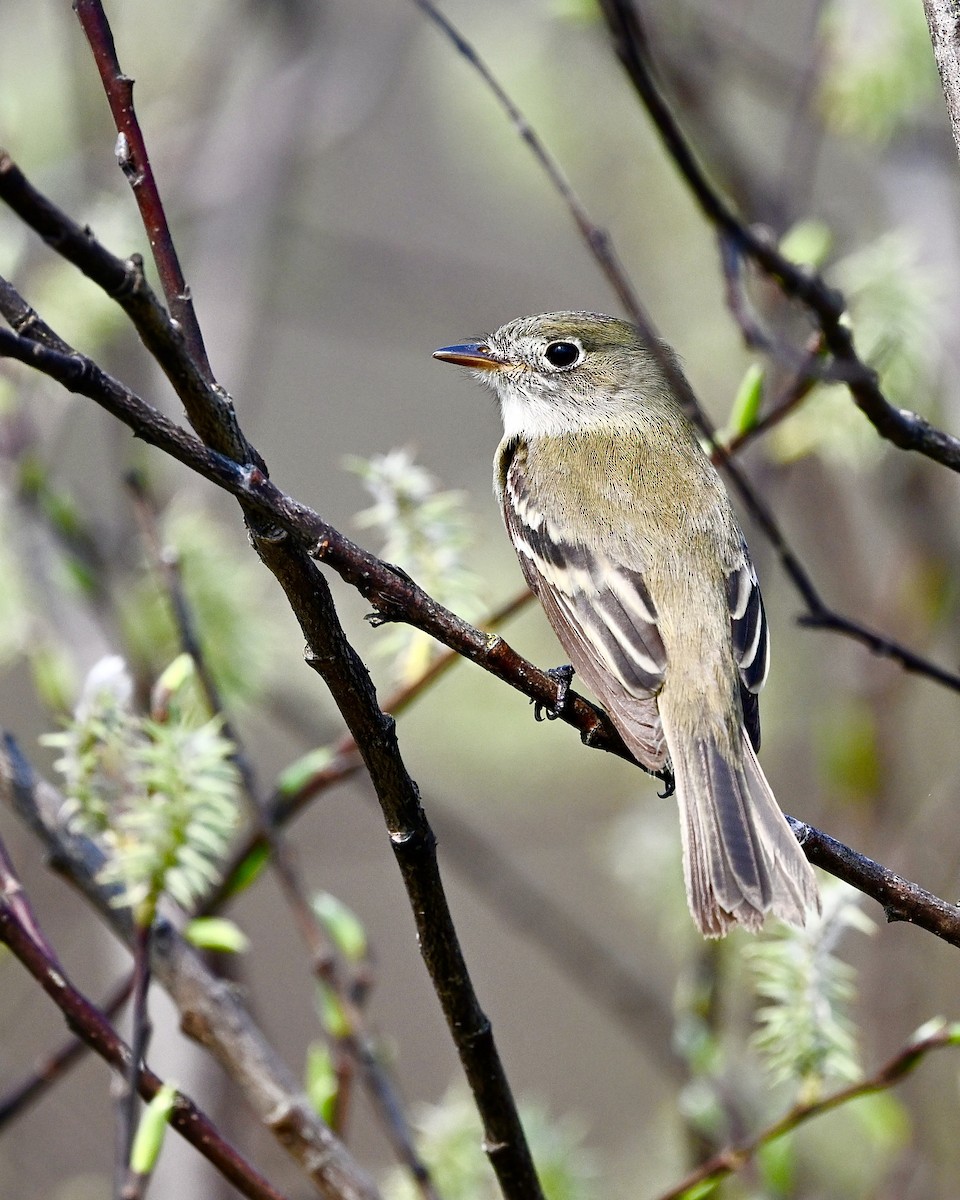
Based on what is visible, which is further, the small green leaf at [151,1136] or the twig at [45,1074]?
the twig at [45,1074]

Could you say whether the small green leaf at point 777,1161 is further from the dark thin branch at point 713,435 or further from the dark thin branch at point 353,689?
the dark thin branch at point 713,435

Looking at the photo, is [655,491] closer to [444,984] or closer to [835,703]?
[444,984]

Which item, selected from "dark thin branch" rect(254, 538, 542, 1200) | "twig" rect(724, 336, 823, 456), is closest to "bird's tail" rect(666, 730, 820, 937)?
"dark thin branch" rect(254, 538, 542, 1200)

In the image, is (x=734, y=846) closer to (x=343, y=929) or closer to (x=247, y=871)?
(x=343, y=929)

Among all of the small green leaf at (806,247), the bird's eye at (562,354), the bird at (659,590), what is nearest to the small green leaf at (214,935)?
the bird at (659,590)

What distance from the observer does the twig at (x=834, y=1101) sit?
214cm

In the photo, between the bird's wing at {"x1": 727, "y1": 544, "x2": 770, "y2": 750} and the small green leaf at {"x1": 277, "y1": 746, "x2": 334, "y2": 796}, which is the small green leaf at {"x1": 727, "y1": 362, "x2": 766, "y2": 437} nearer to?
the bird's wing at {"x1": 727, "y1": 544, "x2": 770, "y2": 750}

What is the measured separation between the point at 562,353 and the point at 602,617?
4.13ft

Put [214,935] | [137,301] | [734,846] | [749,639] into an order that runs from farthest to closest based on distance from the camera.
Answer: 1. [749,639]
2. [734,846]
3. [214,935]
4. [137,301]

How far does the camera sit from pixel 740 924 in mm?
2258

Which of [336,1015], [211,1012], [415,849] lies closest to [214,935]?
[211,1012]

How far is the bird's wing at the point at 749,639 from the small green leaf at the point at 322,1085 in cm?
107

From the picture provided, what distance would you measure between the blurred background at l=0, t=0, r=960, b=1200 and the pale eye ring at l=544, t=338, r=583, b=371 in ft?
2.03

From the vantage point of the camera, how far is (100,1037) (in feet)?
6.68
